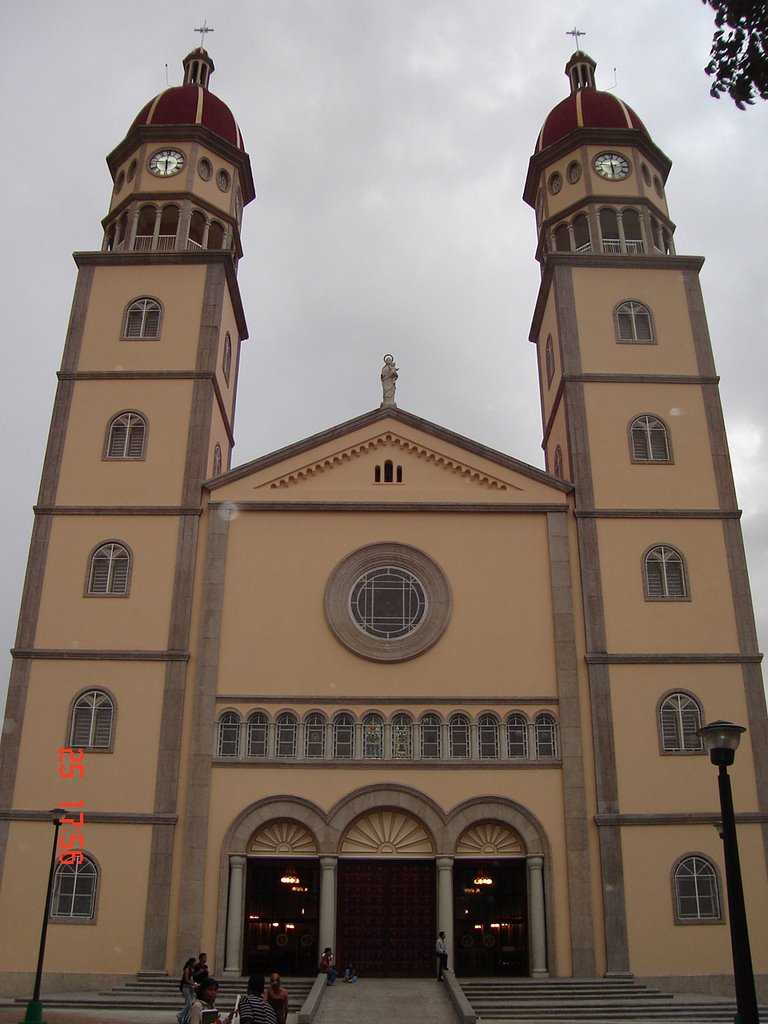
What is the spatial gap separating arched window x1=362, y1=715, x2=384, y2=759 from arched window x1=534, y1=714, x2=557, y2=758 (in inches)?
142

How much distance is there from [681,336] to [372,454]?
917cm

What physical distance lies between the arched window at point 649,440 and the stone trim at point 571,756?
280 cm

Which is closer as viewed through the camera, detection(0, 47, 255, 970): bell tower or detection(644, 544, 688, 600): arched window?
detection(0, 47, 255, 970): bell tower

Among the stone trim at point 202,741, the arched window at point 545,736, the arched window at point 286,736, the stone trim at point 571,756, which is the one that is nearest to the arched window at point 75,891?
the stone trim at point 202,741

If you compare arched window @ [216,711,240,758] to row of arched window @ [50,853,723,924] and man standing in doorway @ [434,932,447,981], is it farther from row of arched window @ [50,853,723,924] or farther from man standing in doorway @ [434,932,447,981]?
man standing in doorway @ [434,932,447,981]

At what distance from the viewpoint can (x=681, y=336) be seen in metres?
27.5

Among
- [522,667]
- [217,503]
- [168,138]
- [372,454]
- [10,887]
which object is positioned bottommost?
[10,887]

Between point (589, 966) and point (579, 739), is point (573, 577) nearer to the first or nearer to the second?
point (579, 739)

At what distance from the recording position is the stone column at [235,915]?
21422 millimetres

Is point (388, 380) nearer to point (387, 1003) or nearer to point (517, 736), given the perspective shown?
point (517, 736)

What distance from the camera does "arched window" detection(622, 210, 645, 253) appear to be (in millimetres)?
29016

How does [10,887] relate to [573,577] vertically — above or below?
below

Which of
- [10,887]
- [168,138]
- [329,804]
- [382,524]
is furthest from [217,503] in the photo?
[168,138]

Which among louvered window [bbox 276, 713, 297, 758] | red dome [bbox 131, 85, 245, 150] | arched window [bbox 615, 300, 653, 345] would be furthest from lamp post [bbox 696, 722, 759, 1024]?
red dome [bbox 131, 85, 245, 150]
